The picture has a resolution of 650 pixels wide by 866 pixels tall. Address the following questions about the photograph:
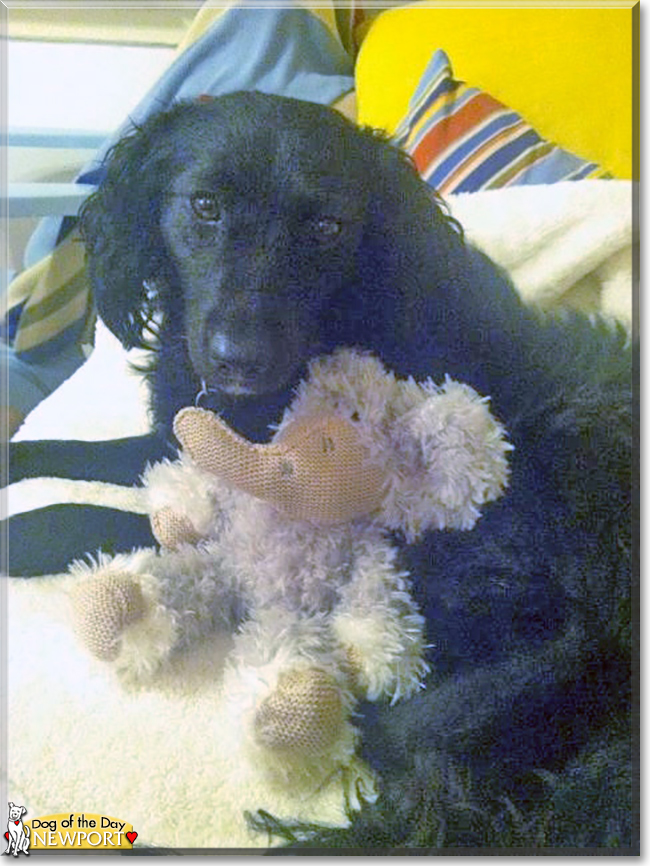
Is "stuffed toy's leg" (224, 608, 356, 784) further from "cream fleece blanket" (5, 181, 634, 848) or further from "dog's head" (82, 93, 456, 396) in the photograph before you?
"dog's head" (82, 93, 456, 396)

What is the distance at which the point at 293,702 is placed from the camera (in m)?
0.45

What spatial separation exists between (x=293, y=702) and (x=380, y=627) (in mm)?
70

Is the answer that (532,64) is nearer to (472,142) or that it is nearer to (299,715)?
(472,142)

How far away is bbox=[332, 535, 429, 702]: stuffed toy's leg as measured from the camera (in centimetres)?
48

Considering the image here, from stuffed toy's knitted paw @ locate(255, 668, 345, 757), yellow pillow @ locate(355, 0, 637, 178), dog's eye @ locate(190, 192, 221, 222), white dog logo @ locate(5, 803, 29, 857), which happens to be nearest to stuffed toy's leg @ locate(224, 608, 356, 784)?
stuffed toy's knitted paw @ locate(255, 668, 345, 757)

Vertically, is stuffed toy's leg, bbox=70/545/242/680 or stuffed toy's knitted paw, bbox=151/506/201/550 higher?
stuffed toy's knitted paw, bbox=151/506/201/550

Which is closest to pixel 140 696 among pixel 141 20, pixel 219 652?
pixel 219 652

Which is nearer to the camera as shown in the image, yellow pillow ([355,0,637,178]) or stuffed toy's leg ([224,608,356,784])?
stuffed toy's leg ([224,608,356,784])

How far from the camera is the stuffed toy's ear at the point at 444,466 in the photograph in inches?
19.1

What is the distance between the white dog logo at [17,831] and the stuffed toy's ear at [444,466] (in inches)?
11.4

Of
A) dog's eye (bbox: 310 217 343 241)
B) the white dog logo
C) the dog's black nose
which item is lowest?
the white dog logo

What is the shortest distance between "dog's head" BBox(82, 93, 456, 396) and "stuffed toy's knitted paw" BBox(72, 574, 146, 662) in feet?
0.45

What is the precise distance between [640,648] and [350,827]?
0.22m

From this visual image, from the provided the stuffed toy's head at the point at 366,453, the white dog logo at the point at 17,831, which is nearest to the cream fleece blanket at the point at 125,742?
the white dog logo at the point at 17,831
